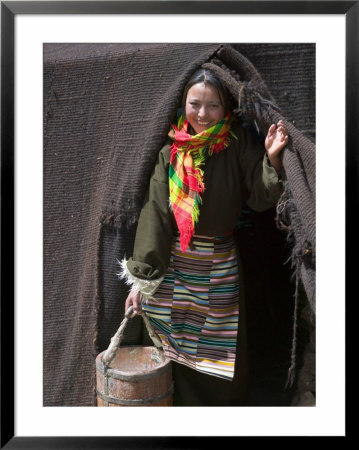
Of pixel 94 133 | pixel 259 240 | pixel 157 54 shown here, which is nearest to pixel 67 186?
pixel 94 133

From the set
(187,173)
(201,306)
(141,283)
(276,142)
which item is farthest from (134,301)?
(276,142)

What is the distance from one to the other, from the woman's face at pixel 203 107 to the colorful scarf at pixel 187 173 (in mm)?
34

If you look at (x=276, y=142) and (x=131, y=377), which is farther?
(x=131, y=377)

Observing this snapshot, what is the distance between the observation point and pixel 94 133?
1655 mm

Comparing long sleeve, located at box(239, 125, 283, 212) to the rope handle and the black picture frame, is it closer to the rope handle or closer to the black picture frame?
the black picture frame

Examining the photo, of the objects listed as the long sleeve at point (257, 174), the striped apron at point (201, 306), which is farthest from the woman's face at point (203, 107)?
the striped apron at point (201, 306)

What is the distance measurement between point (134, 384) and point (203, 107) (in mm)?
803

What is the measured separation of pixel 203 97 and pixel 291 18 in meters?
0.31

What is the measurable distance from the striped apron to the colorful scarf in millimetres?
85

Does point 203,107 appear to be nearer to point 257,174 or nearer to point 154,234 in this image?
point 257,174

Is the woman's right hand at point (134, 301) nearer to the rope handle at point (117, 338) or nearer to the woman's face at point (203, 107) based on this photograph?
the rope handle at point (117, 338)

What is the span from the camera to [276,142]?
4.89ft

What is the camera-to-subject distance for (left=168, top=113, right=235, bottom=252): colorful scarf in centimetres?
159

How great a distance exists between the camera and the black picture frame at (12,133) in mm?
1460
